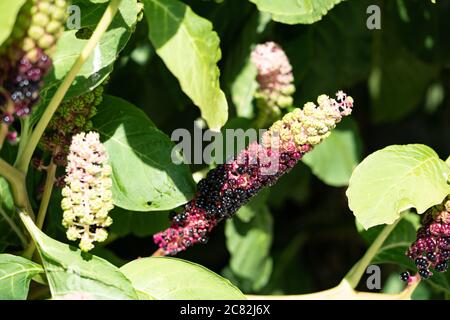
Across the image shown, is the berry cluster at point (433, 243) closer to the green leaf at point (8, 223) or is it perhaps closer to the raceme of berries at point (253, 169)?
the raceme of berries at point (253, 169)

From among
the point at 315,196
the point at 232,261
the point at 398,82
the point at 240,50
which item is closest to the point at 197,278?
the point at 232,261

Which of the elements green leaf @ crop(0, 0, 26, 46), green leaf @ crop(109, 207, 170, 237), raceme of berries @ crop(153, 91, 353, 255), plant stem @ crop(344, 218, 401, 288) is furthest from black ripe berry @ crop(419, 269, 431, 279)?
green leaf @ crop(0, 0, 26, 46)

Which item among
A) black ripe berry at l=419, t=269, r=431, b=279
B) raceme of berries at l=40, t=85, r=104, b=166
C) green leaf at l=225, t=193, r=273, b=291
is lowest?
green leaf at l=225, t=193, r=273, b=291

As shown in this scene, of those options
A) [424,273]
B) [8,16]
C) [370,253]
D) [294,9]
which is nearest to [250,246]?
[370,253]

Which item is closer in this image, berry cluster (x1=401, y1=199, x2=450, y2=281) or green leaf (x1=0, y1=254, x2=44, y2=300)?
green leaf (x1=0, y1=254, x2=44, y2=300)

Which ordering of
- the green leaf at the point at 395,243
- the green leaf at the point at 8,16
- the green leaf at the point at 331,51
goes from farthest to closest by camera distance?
the green leaf at the point at 331,51 < the green leaf at the point at 395,243 < the green leaf at the point at 8,16

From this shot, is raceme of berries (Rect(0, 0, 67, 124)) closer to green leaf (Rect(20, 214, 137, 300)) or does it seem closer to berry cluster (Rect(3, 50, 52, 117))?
berry cluster (Rect(3, 50, 52, 117))

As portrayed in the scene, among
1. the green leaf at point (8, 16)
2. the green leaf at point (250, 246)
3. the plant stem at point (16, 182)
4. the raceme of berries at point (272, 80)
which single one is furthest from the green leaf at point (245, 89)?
the green leaf at point (8, 16)
